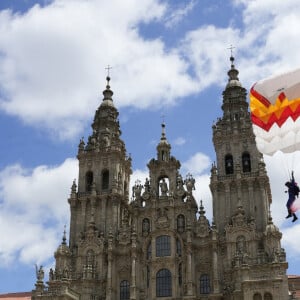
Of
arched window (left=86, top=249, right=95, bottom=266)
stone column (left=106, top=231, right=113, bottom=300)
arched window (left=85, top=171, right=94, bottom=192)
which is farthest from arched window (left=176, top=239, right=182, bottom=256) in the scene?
arched window (left=85, top=171, right=94, bottom=192)

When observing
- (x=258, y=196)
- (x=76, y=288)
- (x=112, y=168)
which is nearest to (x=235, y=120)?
(x=258, y=196)

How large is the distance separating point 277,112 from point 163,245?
3562cm

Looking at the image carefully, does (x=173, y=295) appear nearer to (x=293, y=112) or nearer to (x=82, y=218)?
(x=82, y=218)

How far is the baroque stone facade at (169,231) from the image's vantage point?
56844 mm

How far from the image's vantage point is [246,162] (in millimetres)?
63625

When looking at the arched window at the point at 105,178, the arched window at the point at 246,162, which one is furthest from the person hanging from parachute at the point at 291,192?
the arched window at the point at 105,178

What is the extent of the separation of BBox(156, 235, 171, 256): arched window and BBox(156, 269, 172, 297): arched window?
67.9 inches

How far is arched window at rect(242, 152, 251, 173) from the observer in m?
63.2

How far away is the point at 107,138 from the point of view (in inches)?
2736

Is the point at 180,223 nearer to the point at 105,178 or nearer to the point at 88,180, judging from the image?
the point at 105,178

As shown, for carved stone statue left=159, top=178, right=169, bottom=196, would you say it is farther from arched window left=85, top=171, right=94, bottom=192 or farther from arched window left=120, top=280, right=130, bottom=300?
arched window left=120, top=280, right=130, bottom=300

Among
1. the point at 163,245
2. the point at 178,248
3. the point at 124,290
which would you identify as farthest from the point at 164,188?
the point at 124,290

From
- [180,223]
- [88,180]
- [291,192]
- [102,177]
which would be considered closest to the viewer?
[291,192]

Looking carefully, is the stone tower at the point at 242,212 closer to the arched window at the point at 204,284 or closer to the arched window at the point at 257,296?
the arched window at the point at 257,296
